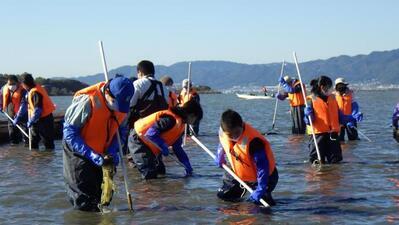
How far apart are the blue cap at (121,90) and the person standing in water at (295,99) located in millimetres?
11905

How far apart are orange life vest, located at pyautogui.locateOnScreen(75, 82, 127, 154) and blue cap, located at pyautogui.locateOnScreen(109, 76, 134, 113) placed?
0.14 metres

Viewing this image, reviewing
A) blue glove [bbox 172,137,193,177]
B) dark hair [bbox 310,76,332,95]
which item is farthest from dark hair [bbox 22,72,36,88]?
dark hair [bbox 310,76,332,95]

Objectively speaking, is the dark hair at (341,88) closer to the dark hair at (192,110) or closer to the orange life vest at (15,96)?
the dark hair at (192,110)

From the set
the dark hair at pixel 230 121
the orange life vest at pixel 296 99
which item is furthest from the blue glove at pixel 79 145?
the orange life vest at pixel 296 99

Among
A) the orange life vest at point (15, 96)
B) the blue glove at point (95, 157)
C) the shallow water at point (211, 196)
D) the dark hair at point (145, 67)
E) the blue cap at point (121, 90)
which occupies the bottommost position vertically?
the shallow water at point (211, 196)

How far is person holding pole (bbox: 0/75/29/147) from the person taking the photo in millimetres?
16203

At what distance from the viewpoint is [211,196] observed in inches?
356

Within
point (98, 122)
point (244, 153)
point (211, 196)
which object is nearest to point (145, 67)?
point (211, 196)

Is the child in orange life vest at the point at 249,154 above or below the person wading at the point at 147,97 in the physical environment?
below

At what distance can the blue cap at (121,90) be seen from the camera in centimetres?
728

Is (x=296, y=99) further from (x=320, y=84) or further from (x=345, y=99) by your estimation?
(x=320, y=84)

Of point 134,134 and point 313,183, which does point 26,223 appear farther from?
point 313,183

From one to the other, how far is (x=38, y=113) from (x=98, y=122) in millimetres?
7770

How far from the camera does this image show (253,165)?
813 cm
